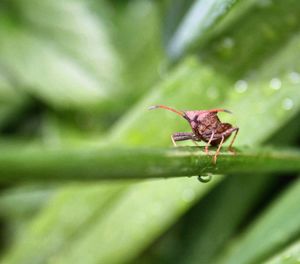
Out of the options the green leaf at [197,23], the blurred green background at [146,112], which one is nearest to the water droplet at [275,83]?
the blurred green background at [146,112]

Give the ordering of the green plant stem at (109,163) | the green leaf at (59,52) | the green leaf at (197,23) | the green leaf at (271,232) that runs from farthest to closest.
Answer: the green leaf at (59,52)
the green leaf at (271,232)
the green leaf at (197,23)
the green plant stem at (109,163)

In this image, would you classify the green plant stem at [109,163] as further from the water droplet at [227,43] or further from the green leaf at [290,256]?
the water droplet at [227,43]

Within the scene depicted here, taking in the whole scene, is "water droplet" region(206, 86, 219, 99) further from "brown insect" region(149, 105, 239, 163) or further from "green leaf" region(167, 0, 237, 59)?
"brown insect" region(149, 105, 239, 163)

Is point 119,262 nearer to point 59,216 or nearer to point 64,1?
point 59,216

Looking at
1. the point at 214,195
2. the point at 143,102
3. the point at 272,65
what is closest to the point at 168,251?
the point at 214,195

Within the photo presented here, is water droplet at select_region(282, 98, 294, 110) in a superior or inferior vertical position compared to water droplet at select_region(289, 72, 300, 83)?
inferior

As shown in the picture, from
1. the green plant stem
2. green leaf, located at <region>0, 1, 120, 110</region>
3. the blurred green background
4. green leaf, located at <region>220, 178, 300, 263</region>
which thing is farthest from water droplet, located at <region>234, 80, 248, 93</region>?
green leaf, located at <region>0, 1, 120, 110</region>

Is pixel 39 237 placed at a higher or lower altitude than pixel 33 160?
higher
